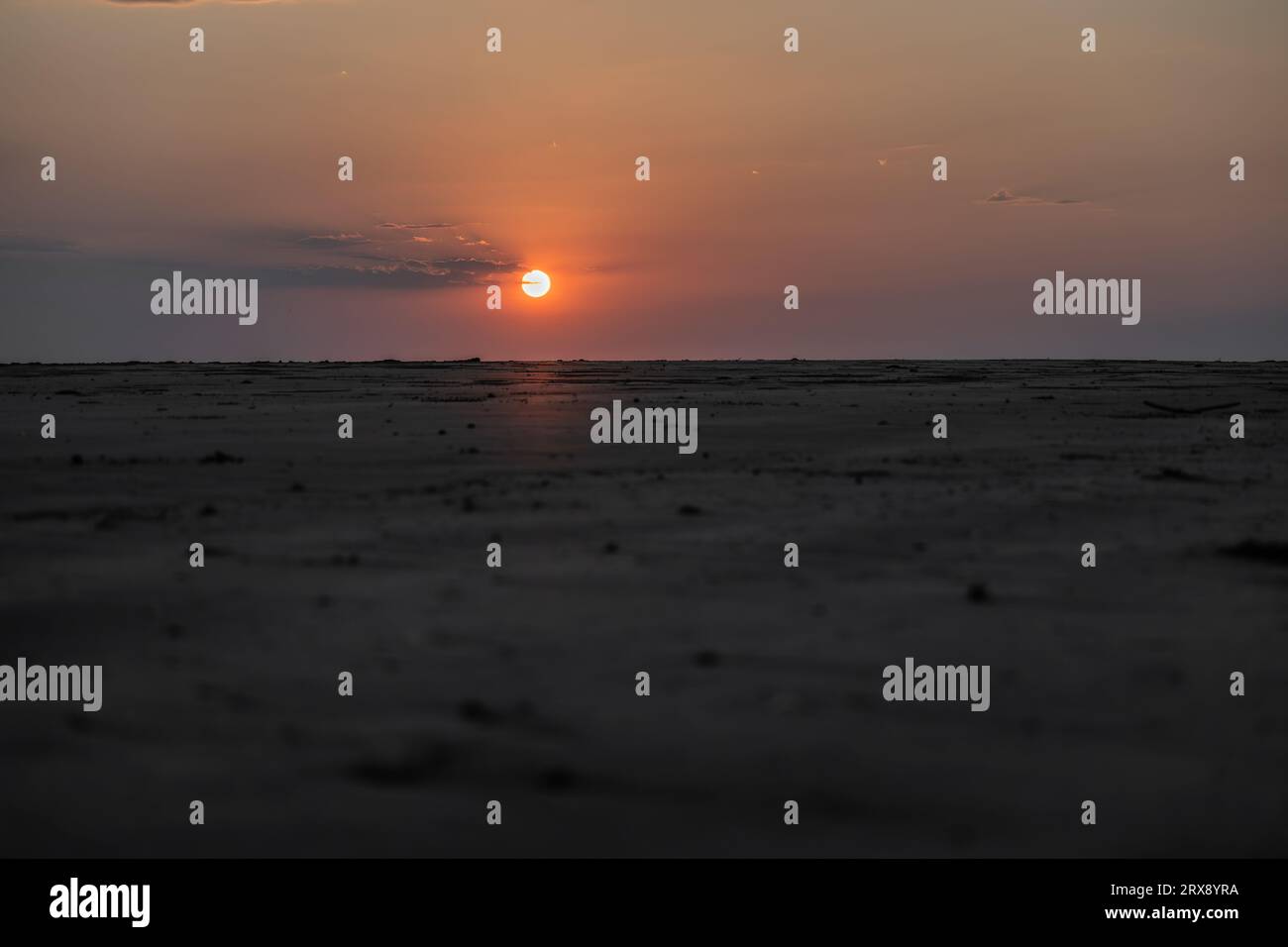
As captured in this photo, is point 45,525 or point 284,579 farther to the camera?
point 45,525

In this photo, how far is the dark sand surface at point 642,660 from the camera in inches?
280

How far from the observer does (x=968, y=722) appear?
860cm

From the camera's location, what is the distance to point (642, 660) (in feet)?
32.9

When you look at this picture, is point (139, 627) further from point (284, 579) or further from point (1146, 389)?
point (1146, 389)

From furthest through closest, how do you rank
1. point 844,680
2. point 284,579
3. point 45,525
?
point 45,525 → point 284,579 → point 844,680

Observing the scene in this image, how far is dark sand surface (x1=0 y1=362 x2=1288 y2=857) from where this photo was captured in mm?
7105
